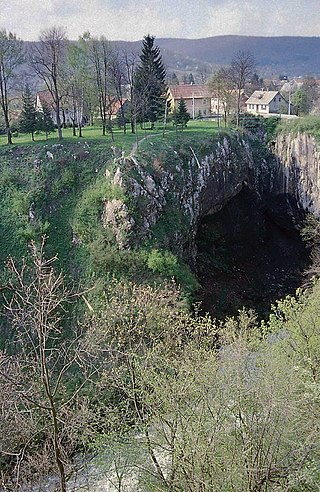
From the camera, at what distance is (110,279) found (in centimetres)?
2223

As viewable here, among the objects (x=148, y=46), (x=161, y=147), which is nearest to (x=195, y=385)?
(x=161, y=147)

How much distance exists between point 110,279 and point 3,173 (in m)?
10.4

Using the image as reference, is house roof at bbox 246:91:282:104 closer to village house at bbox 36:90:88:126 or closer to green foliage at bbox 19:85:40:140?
village house at bbox 36:90:88:126

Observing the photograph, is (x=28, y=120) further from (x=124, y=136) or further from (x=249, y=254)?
(x=249, y=254)

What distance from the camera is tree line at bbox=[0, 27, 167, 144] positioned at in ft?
96.1

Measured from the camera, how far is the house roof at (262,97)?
5331cm

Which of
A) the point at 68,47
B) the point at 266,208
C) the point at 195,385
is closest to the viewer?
the point at 195,385

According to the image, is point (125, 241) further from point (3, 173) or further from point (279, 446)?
point (279, 446)

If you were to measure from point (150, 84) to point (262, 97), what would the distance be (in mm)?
23101

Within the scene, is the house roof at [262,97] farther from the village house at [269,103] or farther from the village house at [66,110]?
the village house at [66,110]

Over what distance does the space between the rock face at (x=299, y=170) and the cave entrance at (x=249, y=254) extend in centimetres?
129

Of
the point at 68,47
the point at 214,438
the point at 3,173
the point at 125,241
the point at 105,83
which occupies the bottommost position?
the point at 214,438

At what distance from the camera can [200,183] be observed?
28516 millimetres

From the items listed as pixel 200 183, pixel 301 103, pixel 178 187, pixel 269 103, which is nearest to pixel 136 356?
pixel 178 187
